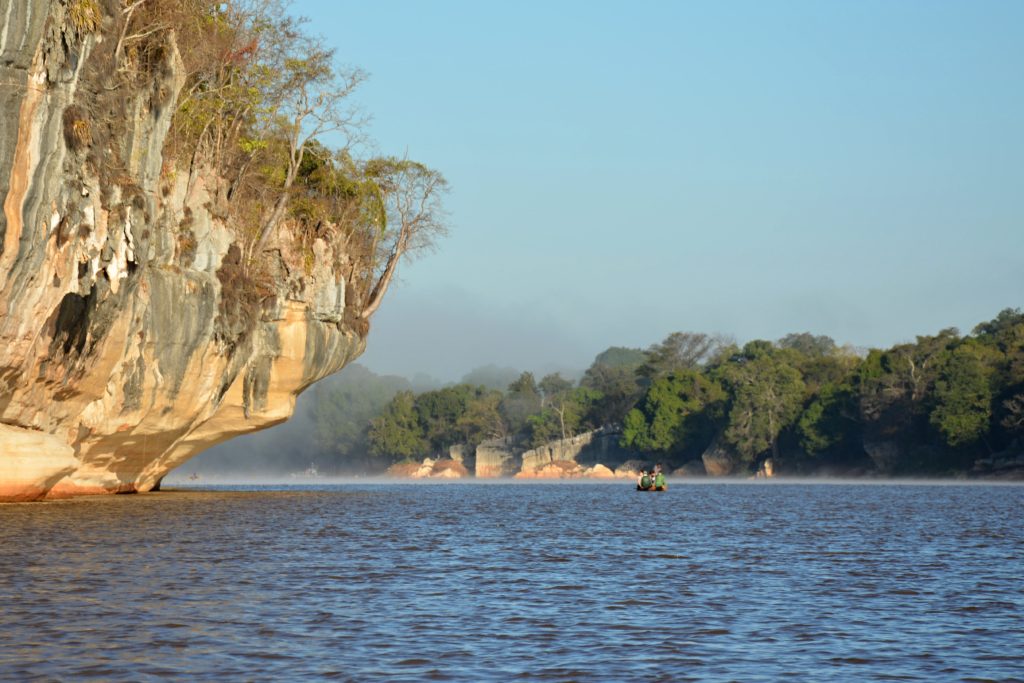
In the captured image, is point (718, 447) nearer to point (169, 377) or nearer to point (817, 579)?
point (169, 377)

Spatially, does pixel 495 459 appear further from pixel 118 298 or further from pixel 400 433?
pixel 118 298

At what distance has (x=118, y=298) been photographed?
109 ft

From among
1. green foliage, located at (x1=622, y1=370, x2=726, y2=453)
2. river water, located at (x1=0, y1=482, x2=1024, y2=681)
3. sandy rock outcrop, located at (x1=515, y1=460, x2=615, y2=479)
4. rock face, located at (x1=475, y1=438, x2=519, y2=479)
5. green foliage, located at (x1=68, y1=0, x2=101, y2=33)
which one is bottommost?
river water, located at (x1=0, y1=482, x2=1024, y2=681)

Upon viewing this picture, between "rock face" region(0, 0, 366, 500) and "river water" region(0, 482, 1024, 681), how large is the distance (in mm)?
3600

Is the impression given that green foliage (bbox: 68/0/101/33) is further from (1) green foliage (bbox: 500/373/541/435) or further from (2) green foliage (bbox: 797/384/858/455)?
(1) green foliage (bbox: 500/373/541/435)

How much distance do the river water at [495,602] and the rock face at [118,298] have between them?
360 centimetres

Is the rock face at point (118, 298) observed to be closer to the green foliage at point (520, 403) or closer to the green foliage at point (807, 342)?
the green foliage at point (520, 403)

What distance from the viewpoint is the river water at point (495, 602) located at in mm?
12828

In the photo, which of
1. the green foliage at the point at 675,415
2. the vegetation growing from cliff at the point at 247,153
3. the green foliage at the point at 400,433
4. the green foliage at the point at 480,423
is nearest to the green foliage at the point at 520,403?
the green foliage at the point at 480,423

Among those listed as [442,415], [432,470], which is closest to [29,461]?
[432,470]

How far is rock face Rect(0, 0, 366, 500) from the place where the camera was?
24828mm

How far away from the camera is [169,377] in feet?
129

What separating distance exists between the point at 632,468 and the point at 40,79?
347ft

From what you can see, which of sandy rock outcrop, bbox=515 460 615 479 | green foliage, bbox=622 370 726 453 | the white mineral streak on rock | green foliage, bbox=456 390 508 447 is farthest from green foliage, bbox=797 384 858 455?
the white mineral streak on rock
